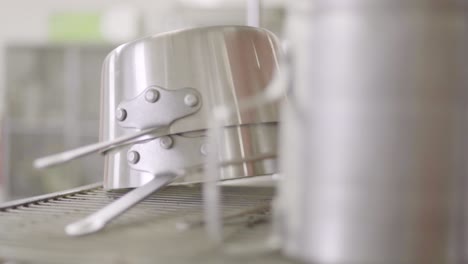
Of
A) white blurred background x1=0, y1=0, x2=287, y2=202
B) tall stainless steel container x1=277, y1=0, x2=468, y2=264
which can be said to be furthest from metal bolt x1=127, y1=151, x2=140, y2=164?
white blurred background x1=0, y1=0, x2=287, y2=202

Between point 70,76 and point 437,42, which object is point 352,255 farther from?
point 70,76

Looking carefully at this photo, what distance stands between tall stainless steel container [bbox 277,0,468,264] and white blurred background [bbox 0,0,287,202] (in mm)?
3160

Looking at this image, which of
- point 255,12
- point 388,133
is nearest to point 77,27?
point 255,12

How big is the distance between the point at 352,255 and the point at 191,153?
259 millimetres

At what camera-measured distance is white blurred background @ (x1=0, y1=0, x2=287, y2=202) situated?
3523 millimetres

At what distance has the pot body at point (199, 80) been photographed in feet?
1.89

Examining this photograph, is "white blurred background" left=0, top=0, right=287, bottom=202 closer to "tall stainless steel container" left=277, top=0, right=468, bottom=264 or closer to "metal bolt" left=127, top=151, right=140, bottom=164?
"metal bolt" left=127, top=151, right=140, bottom=164

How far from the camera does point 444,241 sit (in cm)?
36

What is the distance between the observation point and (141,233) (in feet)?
1.54

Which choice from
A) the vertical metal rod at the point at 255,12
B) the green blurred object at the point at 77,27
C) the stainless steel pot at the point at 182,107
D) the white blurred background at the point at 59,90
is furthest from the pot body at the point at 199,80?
the green blurred object at the point at 77,27

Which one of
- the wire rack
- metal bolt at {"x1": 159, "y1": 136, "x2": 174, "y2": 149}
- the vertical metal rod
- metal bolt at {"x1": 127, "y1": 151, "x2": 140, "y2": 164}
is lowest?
the wire rack

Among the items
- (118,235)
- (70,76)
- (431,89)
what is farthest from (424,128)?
(70,76)

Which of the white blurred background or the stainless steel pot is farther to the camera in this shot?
the white blurred background

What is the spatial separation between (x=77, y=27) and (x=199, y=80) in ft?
10.5
